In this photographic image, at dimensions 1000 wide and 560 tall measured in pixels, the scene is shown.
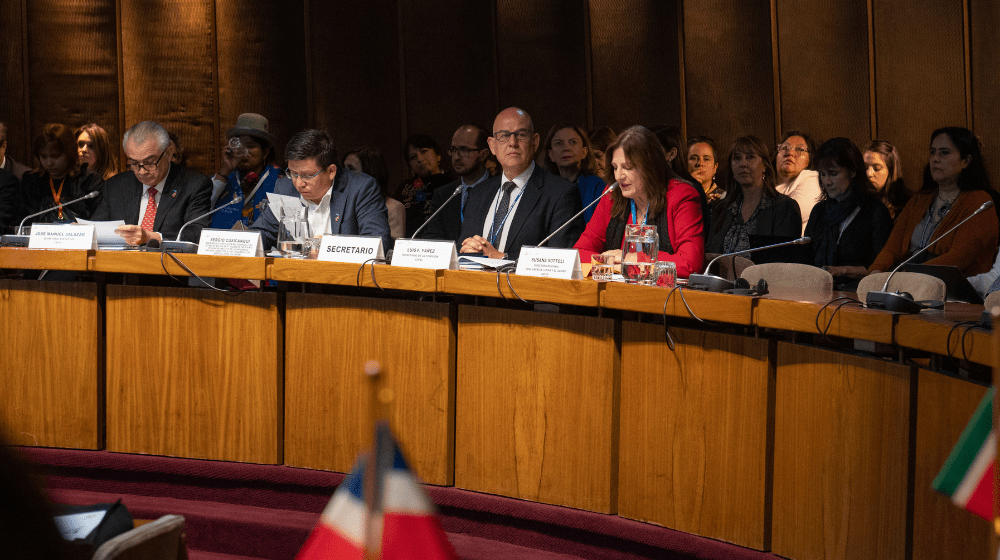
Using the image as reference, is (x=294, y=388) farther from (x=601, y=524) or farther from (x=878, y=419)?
(x=878, y=419)

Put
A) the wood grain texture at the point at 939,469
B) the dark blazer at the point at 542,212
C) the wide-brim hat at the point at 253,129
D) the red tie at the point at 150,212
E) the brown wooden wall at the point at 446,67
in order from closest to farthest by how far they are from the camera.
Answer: the wood grain texture at the point at 939,469, the dark blazer at the point at 542,212, the red tie at the point at 150,212, the wide-brim hat at the point at 253,129, the brown wooden wall at the point at 446,67

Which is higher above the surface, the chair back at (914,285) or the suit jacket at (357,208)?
the suit jacket at (357,208)

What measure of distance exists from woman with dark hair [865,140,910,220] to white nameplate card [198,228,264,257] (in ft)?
9.25

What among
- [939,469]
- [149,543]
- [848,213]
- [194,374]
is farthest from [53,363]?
[848,213]

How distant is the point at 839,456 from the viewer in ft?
6.27

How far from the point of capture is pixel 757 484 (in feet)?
6.84

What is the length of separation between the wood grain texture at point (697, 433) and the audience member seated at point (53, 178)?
305cm

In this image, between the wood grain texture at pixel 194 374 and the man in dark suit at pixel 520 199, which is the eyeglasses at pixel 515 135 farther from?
the wood grain texture at pixel 194 374

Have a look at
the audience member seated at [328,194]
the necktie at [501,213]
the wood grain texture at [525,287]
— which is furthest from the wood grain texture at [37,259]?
the necktie at [501,213]

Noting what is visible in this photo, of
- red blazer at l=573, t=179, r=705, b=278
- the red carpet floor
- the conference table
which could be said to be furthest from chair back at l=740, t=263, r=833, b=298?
the red carpet floor

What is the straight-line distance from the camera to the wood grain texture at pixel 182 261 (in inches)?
108

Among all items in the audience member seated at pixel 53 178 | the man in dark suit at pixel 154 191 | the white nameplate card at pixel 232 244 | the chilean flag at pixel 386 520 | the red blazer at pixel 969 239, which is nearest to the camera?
the chilean flag at pixel 386 520

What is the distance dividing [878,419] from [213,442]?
189cm

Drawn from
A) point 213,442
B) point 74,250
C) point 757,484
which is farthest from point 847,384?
point 74,250
